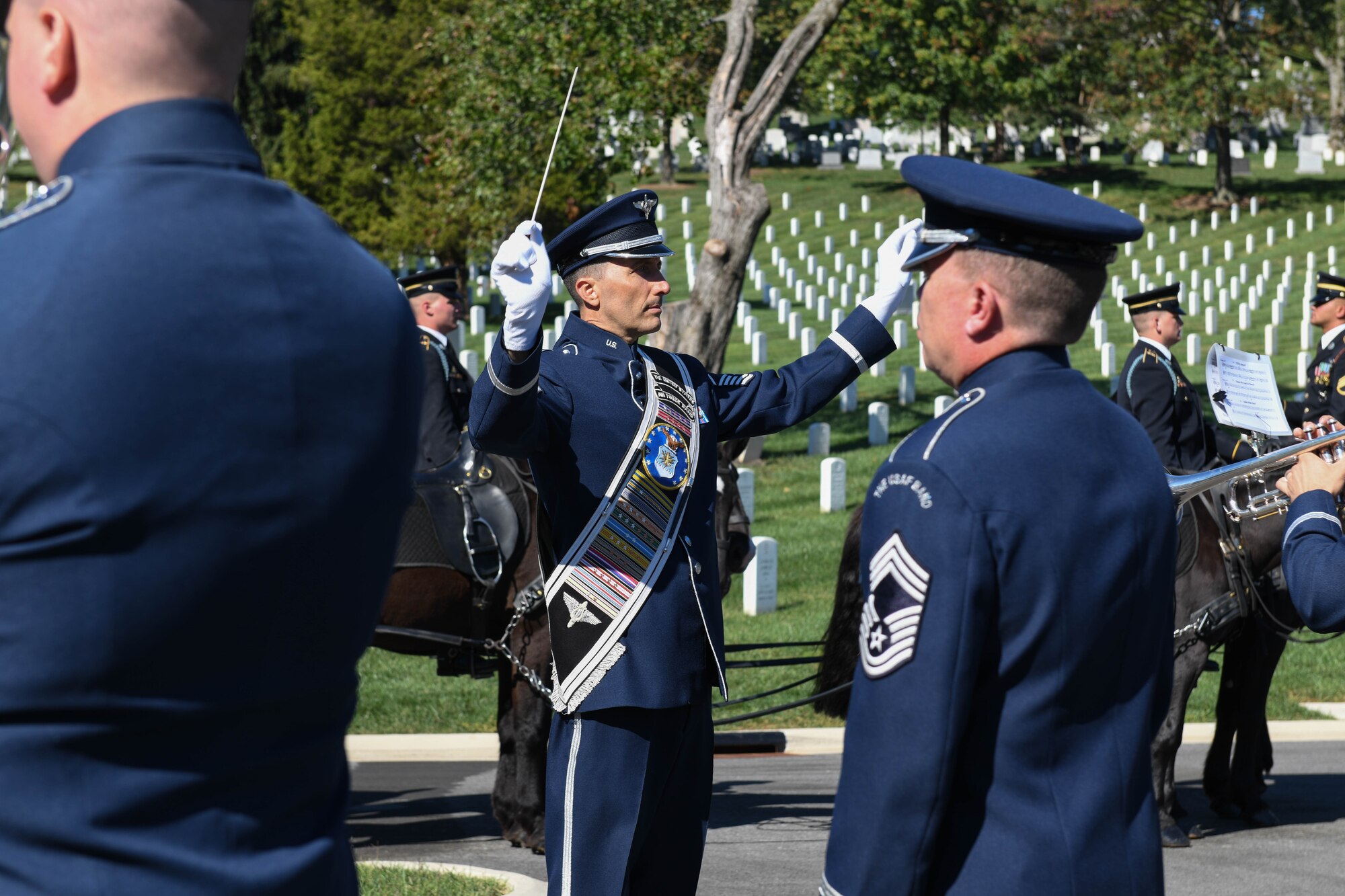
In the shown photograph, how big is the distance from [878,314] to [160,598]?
3563 mm

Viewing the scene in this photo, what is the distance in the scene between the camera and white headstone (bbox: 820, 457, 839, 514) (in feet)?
53.5

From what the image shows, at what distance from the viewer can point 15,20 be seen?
1.72 metres

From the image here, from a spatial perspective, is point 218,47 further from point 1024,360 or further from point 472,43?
point 472,43

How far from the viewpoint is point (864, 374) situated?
25.3 meters

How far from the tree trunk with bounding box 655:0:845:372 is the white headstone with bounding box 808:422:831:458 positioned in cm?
263

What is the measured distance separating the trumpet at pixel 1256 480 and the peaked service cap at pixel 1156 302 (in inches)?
72.0

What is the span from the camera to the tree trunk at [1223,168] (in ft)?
141

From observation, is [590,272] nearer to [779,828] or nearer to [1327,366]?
[779,828]

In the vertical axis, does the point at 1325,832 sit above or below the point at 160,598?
below

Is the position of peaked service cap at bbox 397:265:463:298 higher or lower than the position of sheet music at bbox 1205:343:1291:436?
higher

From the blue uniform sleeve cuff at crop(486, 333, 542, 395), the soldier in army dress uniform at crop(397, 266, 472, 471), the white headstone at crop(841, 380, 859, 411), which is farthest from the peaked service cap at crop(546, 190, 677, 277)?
the white headstone at crop(841, 380, 859, 411)

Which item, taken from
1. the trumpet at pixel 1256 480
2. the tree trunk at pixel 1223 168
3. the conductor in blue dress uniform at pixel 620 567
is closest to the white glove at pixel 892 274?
the conductor in blue dress uniform at pixel 620 567

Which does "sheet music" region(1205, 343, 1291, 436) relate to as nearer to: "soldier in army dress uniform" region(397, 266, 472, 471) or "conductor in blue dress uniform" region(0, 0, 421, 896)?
"soldier in army dress uniform" region(397, 266, 472, 471)

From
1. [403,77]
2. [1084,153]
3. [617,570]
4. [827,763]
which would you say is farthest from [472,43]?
[1084,153]
